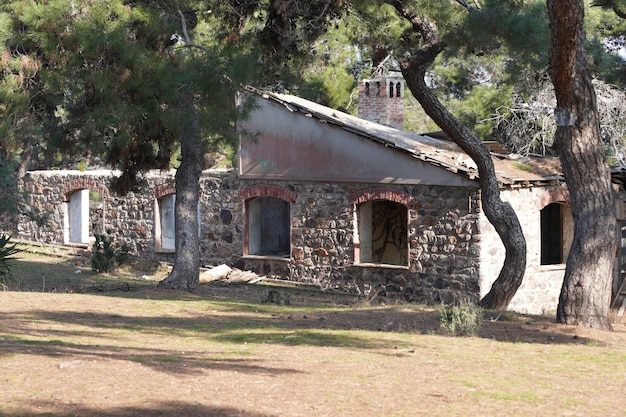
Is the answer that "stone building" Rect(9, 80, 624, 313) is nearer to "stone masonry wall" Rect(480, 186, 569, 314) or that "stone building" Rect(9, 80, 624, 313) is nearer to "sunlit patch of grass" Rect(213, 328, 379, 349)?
"stone masonry wall" Rect(480, 186, 569, 314)

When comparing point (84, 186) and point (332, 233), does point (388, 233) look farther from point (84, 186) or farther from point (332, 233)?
point (84, 186)

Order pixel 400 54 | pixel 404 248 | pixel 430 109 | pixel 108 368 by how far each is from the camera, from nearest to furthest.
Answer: pixel 108 368 → pixel 430 109 → pixel 400 54 → pixel 404 248

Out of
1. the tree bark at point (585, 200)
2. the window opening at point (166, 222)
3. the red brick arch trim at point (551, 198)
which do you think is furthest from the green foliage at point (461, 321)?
the window opening at point (166, 222)

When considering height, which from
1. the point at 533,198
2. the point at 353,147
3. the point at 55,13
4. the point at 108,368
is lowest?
the point at 108,368

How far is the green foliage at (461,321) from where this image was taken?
9.51 meters

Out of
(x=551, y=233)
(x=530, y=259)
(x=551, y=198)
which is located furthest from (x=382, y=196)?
(x=551, y=233)

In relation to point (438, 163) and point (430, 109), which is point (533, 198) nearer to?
point (438, 163)

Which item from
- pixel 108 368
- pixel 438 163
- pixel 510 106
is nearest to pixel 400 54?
→ pixel 438 163

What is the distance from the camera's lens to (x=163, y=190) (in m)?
21.2

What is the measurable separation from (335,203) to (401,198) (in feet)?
5.34

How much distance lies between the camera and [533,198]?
16.8 m

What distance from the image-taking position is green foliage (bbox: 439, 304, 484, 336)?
951 cm

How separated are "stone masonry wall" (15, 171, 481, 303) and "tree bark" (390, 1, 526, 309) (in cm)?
207

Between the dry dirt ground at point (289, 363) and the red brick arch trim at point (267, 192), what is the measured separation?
7.01 metres
